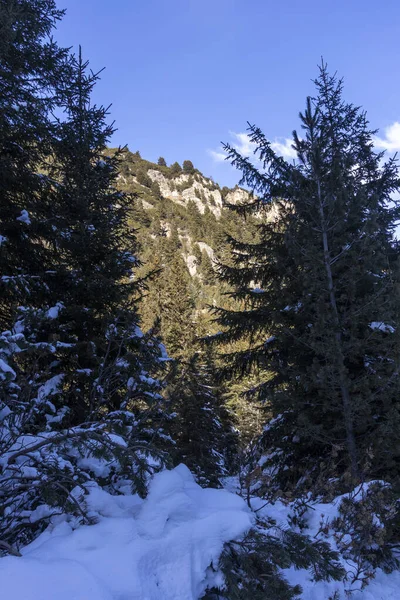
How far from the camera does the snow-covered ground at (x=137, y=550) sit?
169 cm

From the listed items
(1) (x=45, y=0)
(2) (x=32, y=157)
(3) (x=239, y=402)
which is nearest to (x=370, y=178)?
(2) (x=32, y=157)

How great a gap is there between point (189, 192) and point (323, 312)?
5876 inches

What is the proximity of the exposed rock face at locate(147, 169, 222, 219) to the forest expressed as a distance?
5248 inches

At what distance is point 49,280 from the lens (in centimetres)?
680

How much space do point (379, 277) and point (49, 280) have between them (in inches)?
262

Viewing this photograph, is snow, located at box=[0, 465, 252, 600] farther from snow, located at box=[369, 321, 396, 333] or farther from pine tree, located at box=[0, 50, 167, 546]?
snow, located at box=[369, 321, 396, 333]

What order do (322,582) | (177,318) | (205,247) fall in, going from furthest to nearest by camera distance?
(205,247) → (177,318) → (322,582)

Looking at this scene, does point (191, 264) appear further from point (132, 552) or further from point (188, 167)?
point (132, 552)

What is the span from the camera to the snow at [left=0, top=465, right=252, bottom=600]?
1.68 m

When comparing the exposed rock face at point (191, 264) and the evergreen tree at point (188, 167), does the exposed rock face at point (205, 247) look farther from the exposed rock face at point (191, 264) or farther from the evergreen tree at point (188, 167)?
the evergreen tree at point (188, 167)

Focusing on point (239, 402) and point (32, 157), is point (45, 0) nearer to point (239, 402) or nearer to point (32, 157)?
point (32, 157)

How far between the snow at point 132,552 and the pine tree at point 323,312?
2.79m

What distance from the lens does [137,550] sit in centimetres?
206

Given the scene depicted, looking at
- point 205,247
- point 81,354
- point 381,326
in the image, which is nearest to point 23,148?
point 81,354
